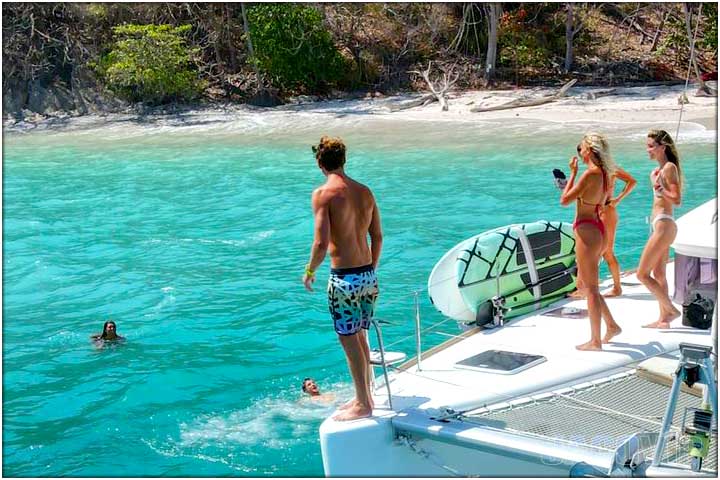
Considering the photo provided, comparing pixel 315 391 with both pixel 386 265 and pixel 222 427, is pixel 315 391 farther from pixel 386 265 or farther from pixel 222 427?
pixel 386 265

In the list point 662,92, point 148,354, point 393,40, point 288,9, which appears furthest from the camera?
point 393,40

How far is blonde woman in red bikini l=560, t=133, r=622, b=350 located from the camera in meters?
6.95

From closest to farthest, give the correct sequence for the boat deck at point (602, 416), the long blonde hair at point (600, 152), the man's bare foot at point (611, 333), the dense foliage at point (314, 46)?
the boat deck at point (602, 416) < the long blonde hair at point (600, 152) < the man's bare foot at point (611, 333) < the dense foliage at point (314, 46)

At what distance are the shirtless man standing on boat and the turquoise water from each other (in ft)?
5.92

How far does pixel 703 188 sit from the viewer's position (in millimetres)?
17250

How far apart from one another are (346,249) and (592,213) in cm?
215

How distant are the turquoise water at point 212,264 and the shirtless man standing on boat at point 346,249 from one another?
1803 mm

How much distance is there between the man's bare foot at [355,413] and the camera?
604 cm

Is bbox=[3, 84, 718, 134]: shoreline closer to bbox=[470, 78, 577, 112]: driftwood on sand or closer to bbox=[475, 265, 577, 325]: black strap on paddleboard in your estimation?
bbox=[470, 78, 577, 112]: driftwood on sand

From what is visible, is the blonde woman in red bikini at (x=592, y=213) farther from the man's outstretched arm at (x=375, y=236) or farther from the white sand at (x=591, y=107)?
the white sand at (x=591, y=107)

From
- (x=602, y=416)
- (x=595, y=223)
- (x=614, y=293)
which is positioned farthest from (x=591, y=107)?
(x=602, y=416)

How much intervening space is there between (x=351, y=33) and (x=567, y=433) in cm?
2989

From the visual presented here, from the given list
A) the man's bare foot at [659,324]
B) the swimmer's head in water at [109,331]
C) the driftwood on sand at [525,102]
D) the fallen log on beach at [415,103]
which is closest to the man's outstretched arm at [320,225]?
the man's bare foot at [659,324]

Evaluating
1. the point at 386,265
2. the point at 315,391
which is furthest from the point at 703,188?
the point at 315,391
